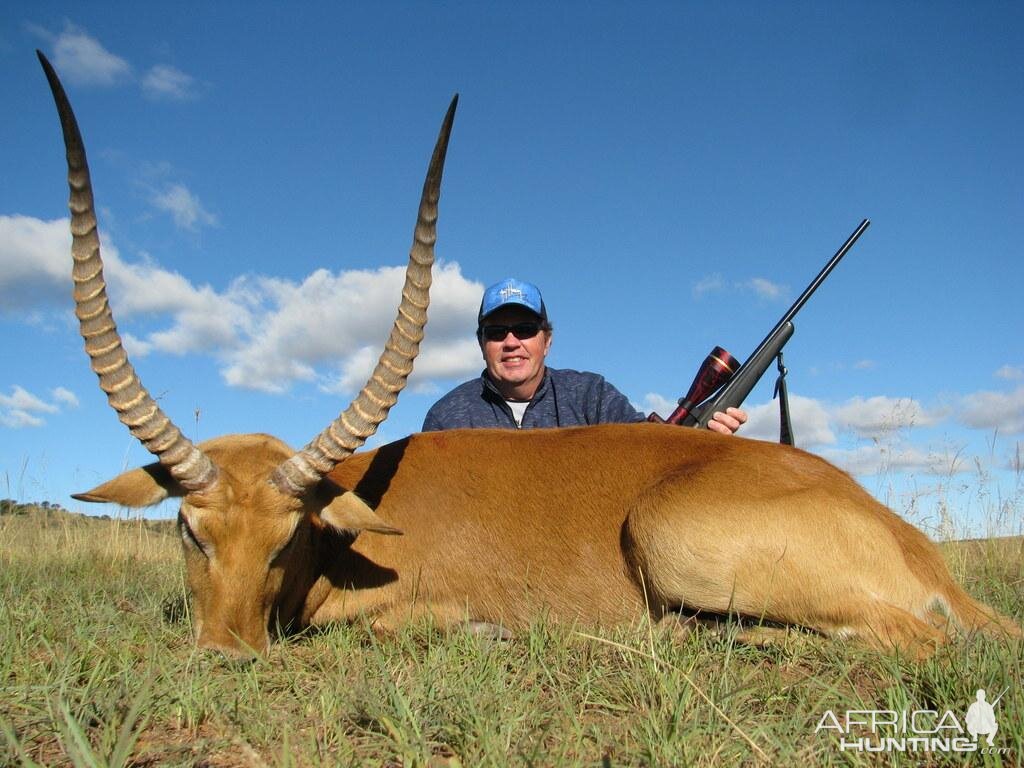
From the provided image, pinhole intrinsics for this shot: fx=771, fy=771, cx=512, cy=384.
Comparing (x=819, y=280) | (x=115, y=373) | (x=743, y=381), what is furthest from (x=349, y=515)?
(x=819, y=280)

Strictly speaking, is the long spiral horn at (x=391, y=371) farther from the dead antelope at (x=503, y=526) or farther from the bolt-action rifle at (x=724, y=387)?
the bolt-action rifle at (x=724, y=387)

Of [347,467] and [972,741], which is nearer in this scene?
[972,741]

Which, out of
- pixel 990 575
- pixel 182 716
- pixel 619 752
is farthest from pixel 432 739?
pixel 990 575

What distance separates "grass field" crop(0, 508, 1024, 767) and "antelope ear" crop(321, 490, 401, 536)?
1.96 feet

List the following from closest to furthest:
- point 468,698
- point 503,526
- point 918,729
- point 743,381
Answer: point 918,729 < point 468,698 < point 503,526 < point 743,381

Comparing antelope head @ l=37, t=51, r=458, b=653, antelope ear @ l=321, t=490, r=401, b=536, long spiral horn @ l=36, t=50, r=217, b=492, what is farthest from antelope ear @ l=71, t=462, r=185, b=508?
antelope ear @ l=321, t=490, r=401, b=536

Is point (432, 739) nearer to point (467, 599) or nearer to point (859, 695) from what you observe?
point (859, 695)

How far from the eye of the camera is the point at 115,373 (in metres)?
4.03

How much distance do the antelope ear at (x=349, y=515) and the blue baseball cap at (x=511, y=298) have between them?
11.4 ft

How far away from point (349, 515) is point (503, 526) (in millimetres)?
929

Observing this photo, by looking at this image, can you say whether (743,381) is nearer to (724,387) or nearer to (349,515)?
(724,387)

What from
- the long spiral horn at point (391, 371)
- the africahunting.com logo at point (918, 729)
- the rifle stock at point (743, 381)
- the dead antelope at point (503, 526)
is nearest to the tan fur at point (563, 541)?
the dead antelope at point (503, 526)

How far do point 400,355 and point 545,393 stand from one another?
3.79 metres

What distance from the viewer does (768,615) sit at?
3.96 metres
